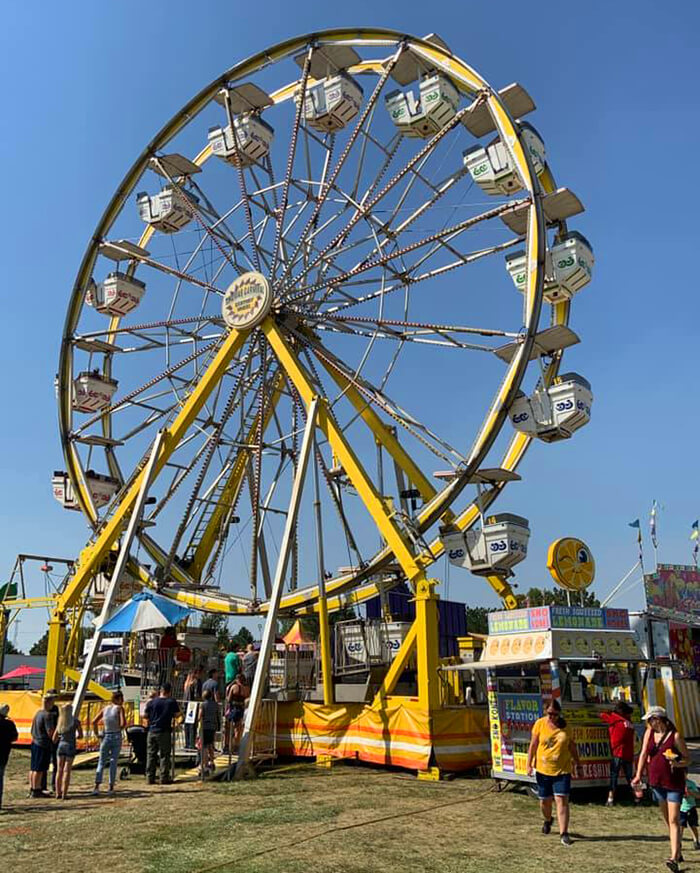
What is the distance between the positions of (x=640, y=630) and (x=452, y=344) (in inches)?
377

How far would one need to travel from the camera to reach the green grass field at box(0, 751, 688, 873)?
24.6ft

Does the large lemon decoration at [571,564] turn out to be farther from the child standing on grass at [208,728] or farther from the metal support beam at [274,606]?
the child standing on grass at [208,728]

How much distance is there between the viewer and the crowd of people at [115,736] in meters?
11.6

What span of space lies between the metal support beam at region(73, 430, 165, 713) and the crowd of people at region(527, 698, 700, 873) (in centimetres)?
883

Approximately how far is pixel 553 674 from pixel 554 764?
9.54 feet

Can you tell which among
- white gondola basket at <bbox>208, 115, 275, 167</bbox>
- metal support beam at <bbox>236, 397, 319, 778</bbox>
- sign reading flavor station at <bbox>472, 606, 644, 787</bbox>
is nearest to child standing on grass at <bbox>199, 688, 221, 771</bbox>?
metal support beam at <bbox>236, 397, 319, 778</bbox>

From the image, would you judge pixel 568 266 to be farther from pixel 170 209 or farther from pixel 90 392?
pixel 90 392

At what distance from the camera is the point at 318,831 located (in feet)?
28.8

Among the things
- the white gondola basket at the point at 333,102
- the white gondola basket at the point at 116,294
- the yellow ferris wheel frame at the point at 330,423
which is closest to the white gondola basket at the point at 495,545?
the yellow ferris wheel frame at the point at 330,423

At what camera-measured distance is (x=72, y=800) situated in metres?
11.4

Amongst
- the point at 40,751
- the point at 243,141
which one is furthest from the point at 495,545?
the point at 243,141

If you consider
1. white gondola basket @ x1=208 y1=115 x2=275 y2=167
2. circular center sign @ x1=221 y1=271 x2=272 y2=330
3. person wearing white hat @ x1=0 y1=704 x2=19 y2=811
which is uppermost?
white gondola basket @ x1=208 y1=115 x2=275 y2=167

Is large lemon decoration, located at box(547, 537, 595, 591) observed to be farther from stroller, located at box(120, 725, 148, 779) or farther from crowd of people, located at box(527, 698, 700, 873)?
stroller, located at box(120, 725, 148, 779)

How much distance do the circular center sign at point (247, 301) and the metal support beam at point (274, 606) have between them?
311 centimetres
